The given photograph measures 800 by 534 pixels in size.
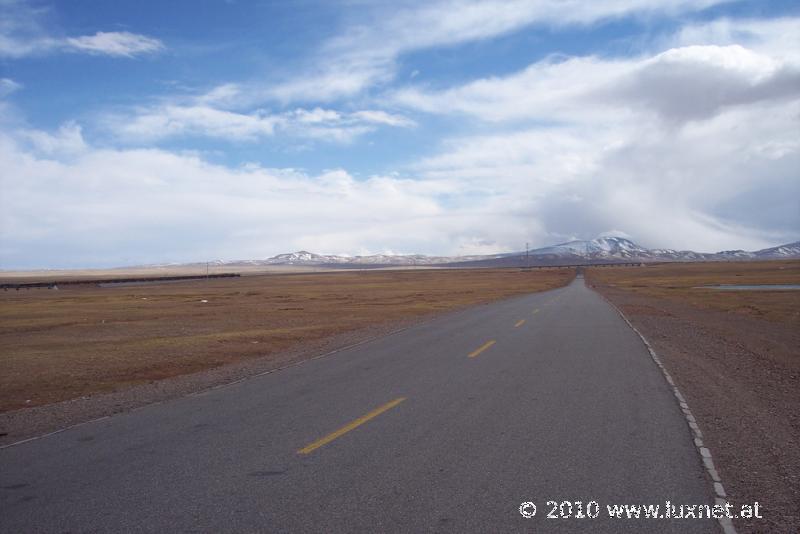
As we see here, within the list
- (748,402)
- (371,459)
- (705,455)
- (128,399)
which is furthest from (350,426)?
(748,402)

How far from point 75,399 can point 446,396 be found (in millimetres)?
7380

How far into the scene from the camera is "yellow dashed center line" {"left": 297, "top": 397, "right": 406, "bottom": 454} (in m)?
7.61

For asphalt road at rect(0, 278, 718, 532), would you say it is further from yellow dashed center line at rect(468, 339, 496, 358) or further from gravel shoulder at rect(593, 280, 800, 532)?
yellow dashed center line at rect(468, 339, 496, 358)

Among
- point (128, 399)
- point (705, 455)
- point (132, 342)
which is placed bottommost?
point (132, 342)

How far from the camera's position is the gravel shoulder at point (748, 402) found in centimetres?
615

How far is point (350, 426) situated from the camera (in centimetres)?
859

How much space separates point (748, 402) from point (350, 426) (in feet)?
22.3

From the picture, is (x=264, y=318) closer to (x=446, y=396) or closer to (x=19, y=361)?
(x=19, y=361)

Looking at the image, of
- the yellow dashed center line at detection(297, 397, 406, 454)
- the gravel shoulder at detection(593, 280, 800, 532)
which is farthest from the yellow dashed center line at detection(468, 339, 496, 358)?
the yellow dashed center line at detection(297, 397, 406, 454)

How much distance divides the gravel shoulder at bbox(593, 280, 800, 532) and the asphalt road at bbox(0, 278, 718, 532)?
422mm

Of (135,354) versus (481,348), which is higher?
(481,348)

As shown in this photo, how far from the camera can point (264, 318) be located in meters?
33.8

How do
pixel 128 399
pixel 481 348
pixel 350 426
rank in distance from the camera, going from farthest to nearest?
pixel 481 348 → pixel 128 399 → pixel 350 426

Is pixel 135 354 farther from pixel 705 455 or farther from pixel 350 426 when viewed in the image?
pixel 705 455
